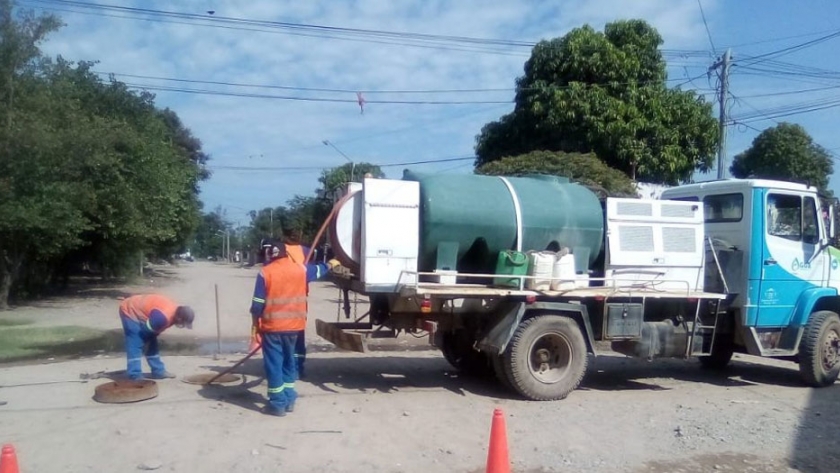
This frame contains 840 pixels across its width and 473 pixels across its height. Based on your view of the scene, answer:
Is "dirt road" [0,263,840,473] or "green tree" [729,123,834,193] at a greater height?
"green tree" [729,123,834,193]

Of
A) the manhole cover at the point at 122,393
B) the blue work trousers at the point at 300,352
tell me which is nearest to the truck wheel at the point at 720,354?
the blue work trousers at the point at 300,352

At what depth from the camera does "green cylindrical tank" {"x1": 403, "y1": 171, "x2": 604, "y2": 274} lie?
9.05m

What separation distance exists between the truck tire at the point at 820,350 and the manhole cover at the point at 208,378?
7.65 m

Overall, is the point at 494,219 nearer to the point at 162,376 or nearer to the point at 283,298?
the point at 283,298

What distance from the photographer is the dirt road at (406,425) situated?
672 centimetres

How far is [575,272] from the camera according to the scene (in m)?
9.65

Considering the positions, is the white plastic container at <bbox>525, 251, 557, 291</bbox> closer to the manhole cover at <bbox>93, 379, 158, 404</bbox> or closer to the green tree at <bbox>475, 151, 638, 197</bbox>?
the manhole cover at <bbox>93, 379, 158, 404</bbox>

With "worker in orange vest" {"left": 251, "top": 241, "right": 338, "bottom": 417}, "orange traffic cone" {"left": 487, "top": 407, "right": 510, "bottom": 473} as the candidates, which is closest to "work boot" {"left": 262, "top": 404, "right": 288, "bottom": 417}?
"worker in orange vest" {"left": 251, "top": 241, "right": 338, "bottom": 417}

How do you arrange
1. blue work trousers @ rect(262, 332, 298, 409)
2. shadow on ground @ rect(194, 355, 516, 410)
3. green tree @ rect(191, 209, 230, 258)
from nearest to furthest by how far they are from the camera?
1. blue work trousers @ rect(262, 332, 298, 409)
2. shadow on ground @ rect(194, 355, 516, 410)
3. green tree @ rect(191, 209, 230, 258)

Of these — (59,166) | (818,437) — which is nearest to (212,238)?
(59,166)

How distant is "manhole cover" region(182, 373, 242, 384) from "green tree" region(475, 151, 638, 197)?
1008 cm

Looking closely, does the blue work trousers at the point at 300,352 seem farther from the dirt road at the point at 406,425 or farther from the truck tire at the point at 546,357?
the truck tire at the point at 546,357

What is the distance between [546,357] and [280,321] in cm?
329

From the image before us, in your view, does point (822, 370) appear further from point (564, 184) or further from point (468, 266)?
point (468, 266)
